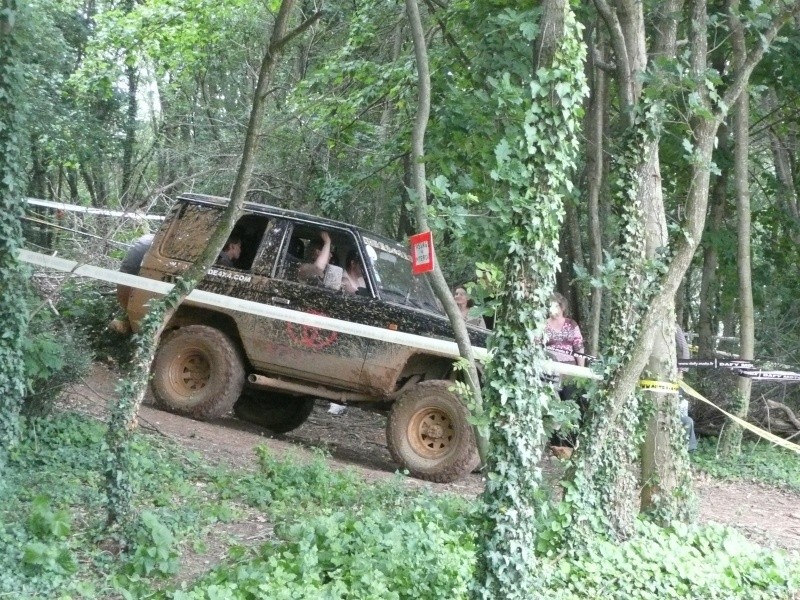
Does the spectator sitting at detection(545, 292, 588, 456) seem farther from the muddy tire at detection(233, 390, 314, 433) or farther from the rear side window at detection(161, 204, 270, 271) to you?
the rear side window at detection(161, 204, 270, 271)

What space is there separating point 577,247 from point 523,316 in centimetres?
778

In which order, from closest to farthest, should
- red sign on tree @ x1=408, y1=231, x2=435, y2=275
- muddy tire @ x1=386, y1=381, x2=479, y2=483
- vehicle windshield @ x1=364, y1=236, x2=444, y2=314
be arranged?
red sign on tree @ x1=408, y1=231, x2=435, y2=275, muddy tire @ x1=386, y1=381, x2=479, y2=483, vehicle windshield @ x1=364, y1=236, x2=444, y2=314

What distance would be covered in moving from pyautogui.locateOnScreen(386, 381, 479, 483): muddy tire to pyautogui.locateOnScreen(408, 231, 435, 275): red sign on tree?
2.62 meters

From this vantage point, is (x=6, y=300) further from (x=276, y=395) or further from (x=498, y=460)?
(x=276, y=395)

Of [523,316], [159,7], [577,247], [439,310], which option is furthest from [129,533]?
[159,7]

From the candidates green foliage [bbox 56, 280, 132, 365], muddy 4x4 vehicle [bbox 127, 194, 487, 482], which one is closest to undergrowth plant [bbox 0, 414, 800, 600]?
muddy 4x4 vehicle [bbox 127, 194, 487, 482]

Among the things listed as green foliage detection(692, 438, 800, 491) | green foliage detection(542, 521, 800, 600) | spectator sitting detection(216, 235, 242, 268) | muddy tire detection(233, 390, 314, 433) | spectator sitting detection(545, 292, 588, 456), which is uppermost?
spectator sitting detection(216, 235, 242, 268)

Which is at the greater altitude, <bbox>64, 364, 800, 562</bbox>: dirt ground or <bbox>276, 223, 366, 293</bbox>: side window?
<bbox>276, 223, 366, 293</bbox>: side window

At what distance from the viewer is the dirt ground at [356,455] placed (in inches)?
337

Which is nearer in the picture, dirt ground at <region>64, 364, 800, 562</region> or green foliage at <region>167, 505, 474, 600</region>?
green foliage at <region>167, 505, 474, 600</region>

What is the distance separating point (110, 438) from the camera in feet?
20.0

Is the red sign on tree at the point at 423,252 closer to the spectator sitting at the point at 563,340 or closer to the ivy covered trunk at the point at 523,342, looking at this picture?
the ivy covered trunk at the point at 523,342

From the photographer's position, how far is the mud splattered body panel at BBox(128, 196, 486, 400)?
959cm

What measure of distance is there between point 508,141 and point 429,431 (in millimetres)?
3436
